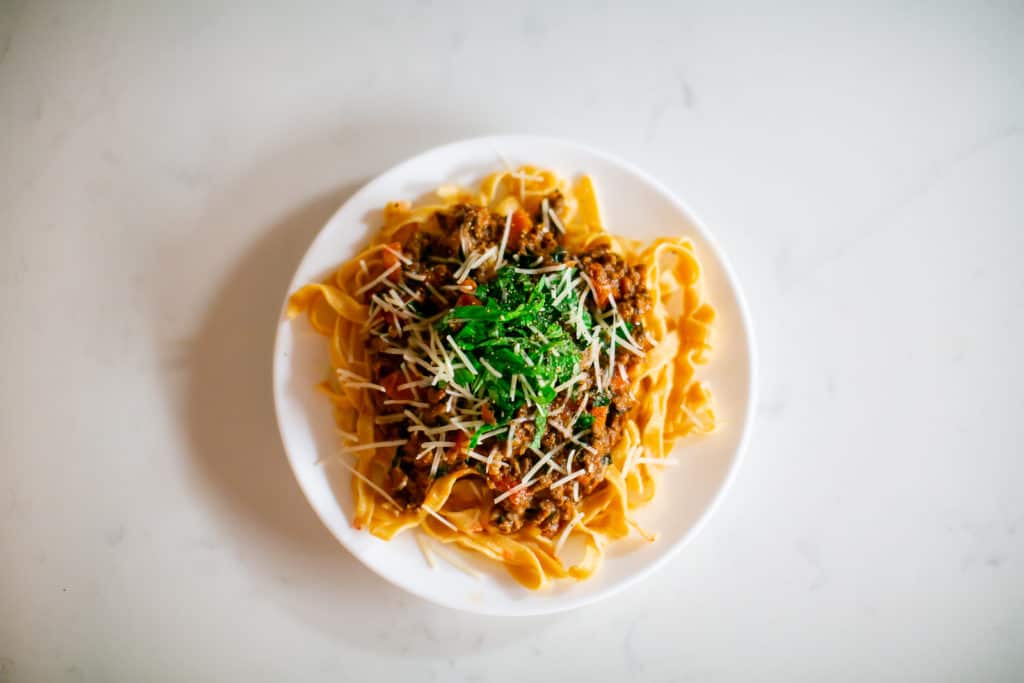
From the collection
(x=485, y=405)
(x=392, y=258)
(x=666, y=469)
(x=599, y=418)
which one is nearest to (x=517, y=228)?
(x=392, y=258)

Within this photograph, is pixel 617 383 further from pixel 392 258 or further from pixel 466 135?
pixel 466 135

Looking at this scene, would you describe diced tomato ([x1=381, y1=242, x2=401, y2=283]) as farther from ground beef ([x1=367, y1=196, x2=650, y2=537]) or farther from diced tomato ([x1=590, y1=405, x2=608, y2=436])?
diced tomato ([x1=590, y1=405, x2=608, y2=436])

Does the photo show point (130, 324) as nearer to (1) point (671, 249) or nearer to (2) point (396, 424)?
(2) point (396, 424)

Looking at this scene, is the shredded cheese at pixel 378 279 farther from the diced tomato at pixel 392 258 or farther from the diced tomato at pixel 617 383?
the diced tomato at pixel 617 383

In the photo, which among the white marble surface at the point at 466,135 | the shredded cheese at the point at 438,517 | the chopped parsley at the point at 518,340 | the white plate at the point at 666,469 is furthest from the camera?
the white marble surface at the point at 466,135

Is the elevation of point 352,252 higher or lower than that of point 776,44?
lower

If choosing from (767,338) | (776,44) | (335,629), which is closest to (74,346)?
(335,629)

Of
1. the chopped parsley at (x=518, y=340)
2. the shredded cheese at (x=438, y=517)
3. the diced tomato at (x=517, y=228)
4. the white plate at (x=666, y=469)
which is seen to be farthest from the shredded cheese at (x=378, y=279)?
the shredded cheese at (x=438, y=517)
